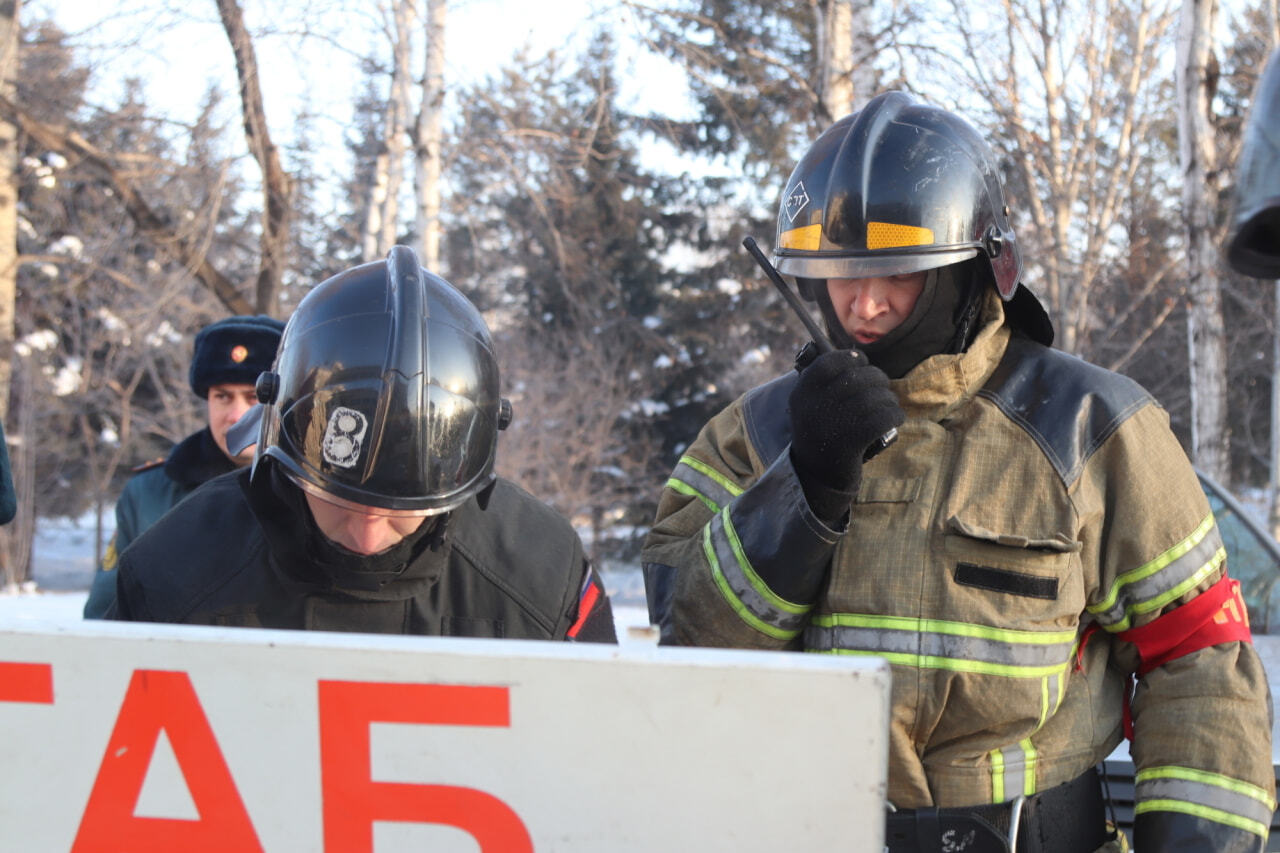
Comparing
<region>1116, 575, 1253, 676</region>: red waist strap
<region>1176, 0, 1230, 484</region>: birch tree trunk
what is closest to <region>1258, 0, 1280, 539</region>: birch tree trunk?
<region>1176, 0, 1230, 484</region>: birch tree trunk

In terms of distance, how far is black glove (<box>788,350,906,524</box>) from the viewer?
67.0 inches

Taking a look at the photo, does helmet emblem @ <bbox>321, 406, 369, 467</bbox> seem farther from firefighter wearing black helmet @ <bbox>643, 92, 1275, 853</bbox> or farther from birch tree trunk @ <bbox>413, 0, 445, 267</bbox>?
birch tree trunk @ <bbox>413, 0, 445, 267</bbox>

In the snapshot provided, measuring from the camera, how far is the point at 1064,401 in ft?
6.03

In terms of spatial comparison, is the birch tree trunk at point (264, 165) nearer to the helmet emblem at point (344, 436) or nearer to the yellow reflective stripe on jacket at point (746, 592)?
the helmet emblem at point (344, 436)

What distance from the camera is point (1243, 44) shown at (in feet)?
58.5

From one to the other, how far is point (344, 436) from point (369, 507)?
Answer: 0.12 m

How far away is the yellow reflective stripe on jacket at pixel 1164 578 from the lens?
5.70ft

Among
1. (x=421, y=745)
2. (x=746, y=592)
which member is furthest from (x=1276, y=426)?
(x=421, y=745)

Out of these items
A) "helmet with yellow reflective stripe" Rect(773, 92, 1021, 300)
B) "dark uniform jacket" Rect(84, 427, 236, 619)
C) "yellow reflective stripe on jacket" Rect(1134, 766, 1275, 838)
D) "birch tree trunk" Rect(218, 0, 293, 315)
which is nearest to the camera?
"yellow reflective stripe on jacket" Rect(1134, 766, 1275, 838)

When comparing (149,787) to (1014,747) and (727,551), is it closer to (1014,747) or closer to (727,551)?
(727,551)

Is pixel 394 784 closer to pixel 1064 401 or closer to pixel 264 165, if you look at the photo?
pixel 1064 401

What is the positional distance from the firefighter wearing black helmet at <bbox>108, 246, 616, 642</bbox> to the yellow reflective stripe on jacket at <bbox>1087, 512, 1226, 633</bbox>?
89cm

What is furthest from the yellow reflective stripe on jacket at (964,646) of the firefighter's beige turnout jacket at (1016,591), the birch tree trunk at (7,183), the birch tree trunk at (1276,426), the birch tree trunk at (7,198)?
the birch tree trunk at (1276,426)

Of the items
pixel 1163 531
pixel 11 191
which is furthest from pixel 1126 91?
pixel 1163 531
